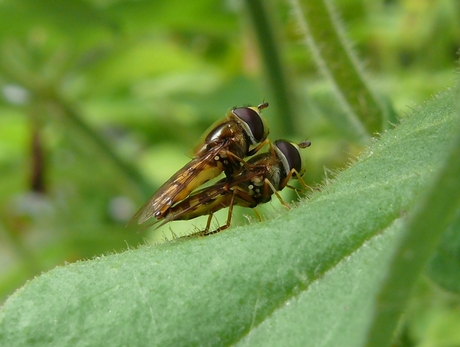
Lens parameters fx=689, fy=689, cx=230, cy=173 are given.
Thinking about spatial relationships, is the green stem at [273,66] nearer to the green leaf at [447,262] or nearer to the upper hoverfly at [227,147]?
the upper hoverfly at [227,147]

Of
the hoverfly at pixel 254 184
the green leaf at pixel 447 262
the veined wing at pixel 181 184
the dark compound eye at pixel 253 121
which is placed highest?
the dark compound eye at pixel 253 121

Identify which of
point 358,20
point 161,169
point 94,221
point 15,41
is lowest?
point 94,221

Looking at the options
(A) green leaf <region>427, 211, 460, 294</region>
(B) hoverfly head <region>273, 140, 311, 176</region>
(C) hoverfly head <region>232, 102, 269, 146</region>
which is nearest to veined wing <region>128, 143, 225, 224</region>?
(C) hoverfly head <region>232, 102, 269, 146</region>

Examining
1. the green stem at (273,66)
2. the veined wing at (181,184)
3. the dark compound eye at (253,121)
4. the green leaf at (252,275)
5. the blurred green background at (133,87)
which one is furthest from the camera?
the blurred green background at (133,87)

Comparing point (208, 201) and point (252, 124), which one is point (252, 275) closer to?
point (208, 201)

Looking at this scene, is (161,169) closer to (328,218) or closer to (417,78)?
(417,78)

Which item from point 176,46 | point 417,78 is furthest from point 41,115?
point 417,78

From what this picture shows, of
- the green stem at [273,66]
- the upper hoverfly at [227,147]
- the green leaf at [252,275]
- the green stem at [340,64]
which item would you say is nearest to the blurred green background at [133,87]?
the green stem at [273,66]
